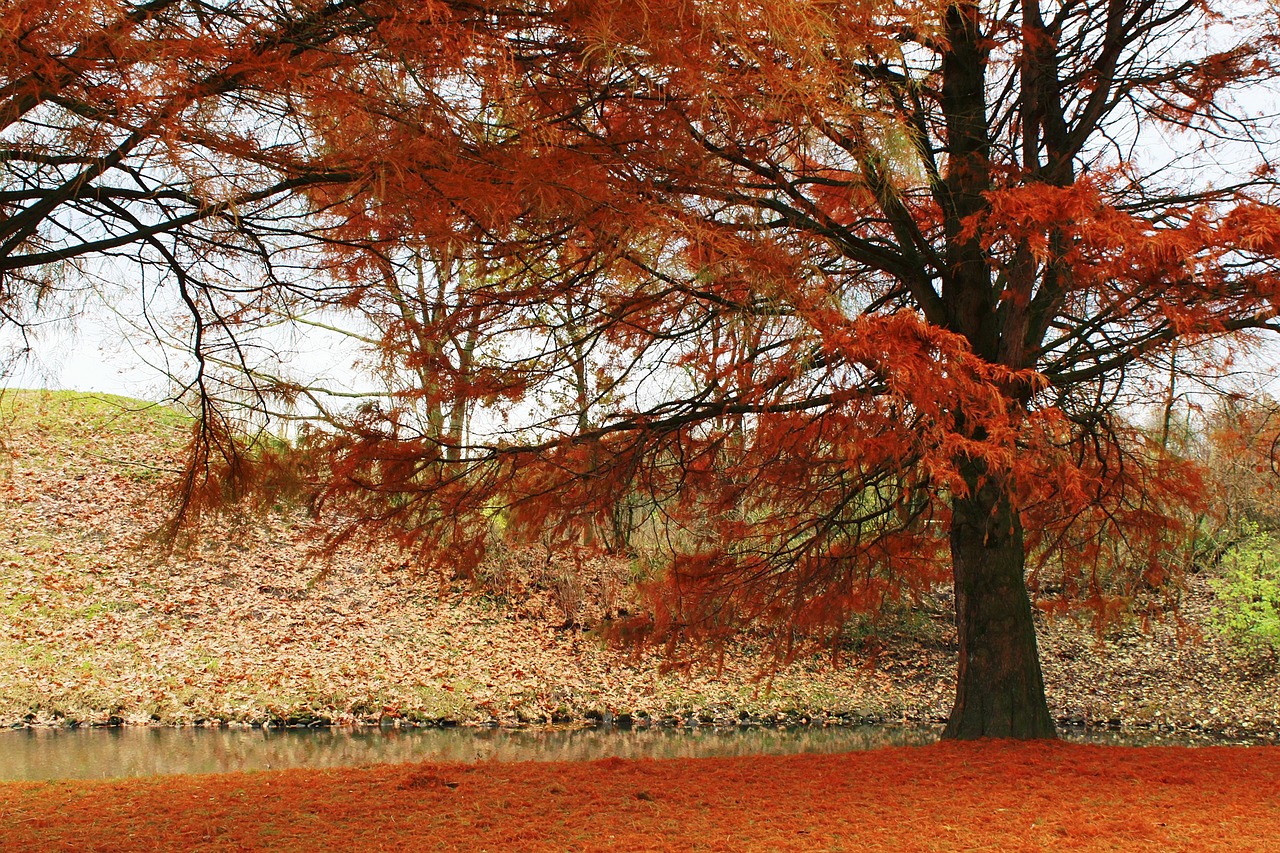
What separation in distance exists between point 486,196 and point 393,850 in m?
2.65

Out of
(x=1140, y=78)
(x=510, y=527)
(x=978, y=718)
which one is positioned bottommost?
(x=978, y=718)

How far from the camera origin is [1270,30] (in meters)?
7.25

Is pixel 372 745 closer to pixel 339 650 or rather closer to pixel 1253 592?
pixel 339 650

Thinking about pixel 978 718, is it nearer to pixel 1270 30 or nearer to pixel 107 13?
pixel 1270 30

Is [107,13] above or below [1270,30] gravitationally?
below

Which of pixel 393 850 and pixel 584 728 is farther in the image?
pixel 584 728

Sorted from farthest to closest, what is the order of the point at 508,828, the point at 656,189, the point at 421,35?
the point at 656,189, the point at 508,828, the point at 421,35

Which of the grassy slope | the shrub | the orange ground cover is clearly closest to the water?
the grassy slope

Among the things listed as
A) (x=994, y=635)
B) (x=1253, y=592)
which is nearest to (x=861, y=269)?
(x=994, y=635)

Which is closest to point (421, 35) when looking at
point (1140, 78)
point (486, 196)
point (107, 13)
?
point (486, 196)

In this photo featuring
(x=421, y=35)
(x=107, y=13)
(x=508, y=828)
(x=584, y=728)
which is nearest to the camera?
(x=107, y=13)

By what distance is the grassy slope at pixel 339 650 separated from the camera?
12523 millimetres

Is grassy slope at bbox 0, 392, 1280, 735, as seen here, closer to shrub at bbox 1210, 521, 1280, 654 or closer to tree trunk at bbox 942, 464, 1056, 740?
shrub at bbox 1210, 521, 1280, 654

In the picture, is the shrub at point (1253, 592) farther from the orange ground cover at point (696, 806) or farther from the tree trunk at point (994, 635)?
the orange ground cover at point (696, 806)
